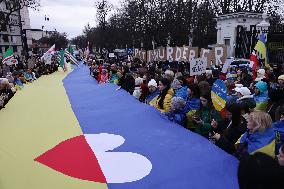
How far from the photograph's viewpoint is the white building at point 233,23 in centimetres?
3281

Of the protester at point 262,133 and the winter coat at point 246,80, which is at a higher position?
the protester at point 262,133

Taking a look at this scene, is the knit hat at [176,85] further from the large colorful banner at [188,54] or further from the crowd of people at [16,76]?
the crowd of people at [16,76]

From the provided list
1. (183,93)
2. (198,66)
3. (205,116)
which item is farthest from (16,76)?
(205,116)

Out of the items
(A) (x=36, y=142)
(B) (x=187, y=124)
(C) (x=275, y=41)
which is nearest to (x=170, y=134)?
(B) (x=187, y=124)

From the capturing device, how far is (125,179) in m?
3.98

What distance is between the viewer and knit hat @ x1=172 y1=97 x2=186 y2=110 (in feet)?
19.2

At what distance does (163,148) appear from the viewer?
4875 millimetres

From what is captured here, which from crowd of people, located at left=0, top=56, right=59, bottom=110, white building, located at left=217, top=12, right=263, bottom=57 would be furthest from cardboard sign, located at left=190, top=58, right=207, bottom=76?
white building, located at left=217, top=12, right=263, bottom=57

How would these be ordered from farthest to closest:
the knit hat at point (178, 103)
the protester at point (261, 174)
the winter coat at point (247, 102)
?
1. the knit hat at point (178, 103)
2. the winter coat at point (247, 102)
3. the protester at point (261, 174)

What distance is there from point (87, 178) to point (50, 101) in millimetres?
6270

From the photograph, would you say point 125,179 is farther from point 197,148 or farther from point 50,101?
point 50,101

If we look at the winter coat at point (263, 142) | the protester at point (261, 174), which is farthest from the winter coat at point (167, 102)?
the protester at point (261, 174)

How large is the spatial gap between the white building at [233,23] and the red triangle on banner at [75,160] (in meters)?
28.3

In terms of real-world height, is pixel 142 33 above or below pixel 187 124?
above
